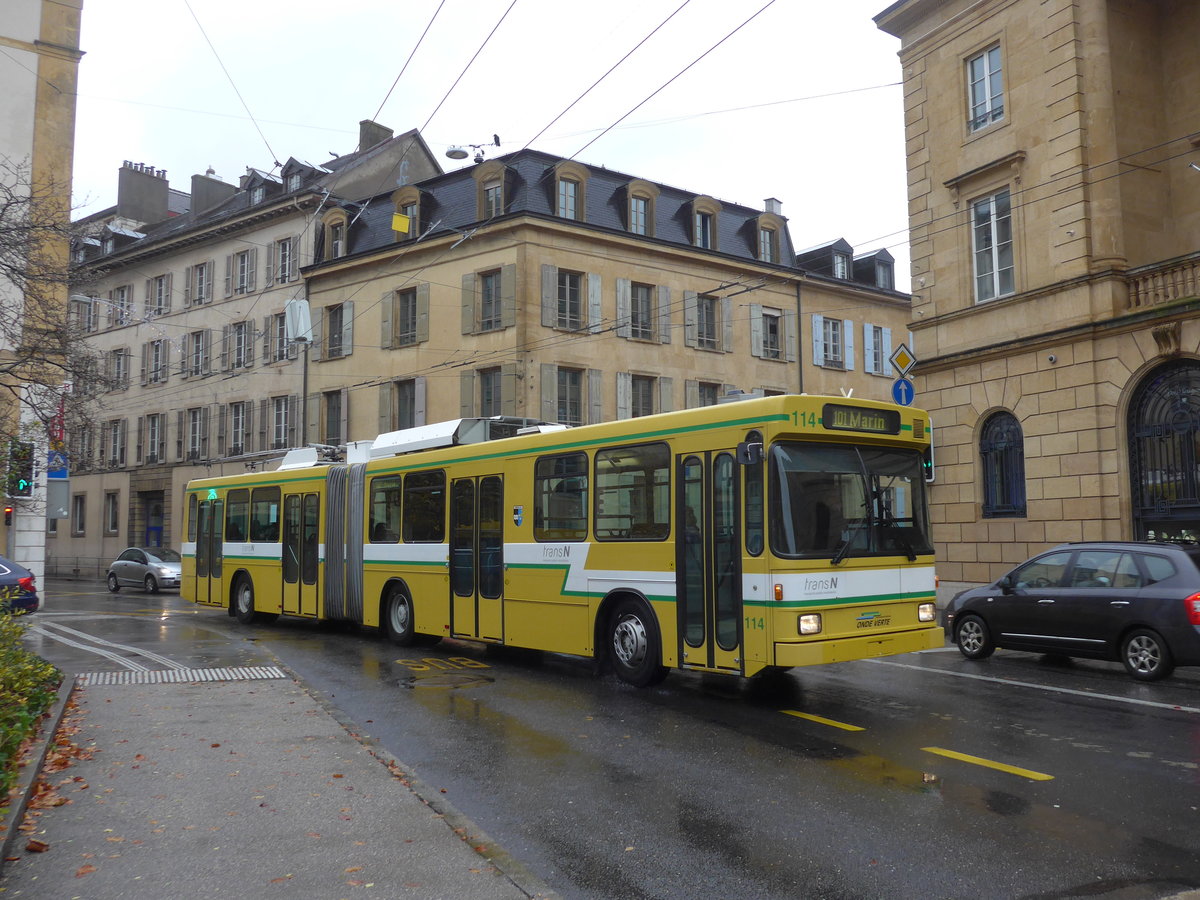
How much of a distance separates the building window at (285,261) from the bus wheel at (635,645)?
3077cm

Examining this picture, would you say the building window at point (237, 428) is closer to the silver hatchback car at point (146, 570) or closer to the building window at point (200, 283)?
the building window at point (200, 283)

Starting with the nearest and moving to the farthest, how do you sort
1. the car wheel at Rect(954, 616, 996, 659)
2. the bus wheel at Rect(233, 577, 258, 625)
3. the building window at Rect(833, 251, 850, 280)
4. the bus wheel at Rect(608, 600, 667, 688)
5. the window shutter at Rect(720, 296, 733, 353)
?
the bus wheel at Rect(608, 600, 667, 688), the car wheel at Rect(954, 616, 996, 659), the bus wheel at Rect(233, 577, 258, 625), the window shutter at Rect(720, 296, 733, 353), the building window at Rect(833, 251, 850, 280)

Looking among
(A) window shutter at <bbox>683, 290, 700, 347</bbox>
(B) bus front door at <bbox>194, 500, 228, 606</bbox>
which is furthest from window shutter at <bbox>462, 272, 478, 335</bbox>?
(B) bus front door at <bbox>194, 500, 228, 606</bbox>

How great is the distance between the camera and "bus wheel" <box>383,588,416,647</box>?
1454cm

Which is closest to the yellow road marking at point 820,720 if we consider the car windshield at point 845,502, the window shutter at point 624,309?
the car windshield at point 845,502

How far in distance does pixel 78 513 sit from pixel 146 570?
18941 mm

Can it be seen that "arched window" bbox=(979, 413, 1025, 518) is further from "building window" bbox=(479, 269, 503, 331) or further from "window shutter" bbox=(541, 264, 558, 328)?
"building window" bbox=(479, 269, 503, 331)

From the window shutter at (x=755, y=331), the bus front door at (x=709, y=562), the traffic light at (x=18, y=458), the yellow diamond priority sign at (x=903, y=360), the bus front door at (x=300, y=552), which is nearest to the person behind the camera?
the bus front door at (x=709, y=562)

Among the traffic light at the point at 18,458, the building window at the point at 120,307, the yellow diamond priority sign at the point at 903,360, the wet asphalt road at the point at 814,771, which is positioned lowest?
the wet asphalt road at the point at 814,771

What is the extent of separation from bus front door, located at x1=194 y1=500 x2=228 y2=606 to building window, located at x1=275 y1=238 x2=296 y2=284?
63.7 ft

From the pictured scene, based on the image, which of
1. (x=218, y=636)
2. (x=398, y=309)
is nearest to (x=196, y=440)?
(x=398, y=309)

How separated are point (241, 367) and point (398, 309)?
967 cm

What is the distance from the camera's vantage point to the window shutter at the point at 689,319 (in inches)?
1362

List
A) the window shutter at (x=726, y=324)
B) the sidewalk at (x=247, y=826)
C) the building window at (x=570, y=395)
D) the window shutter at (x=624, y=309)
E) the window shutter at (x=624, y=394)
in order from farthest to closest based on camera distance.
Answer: the window shutter at (x=726, y=324)
the window shutter at (x=624, y=309)
the window shutter at (x=624, y=394)
the building window at (x=570, y=395)
the sidewalk at (x=247, y=826)
